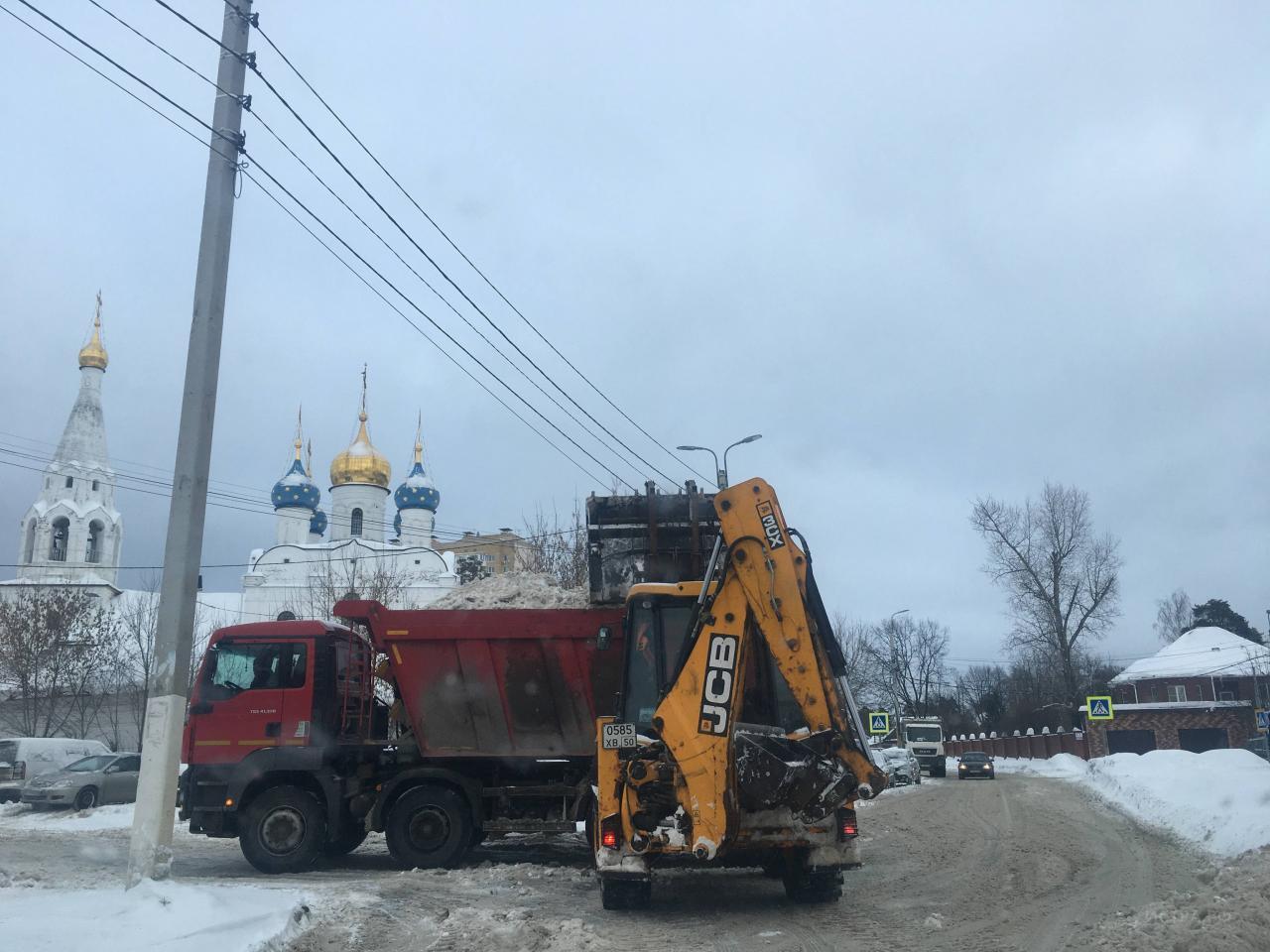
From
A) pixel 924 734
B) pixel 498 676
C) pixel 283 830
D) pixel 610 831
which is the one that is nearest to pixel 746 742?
pixel 610 831

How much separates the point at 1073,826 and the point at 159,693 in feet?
45.9

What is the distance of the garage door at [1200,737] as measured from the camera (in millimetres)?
50250

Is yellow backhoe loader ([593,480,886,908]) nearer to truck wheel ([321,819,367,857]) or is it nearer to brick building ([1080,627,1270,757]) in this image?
truck wheel ([321,819,367,857])

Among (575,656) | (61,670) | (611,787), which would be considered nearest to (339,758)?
(575,656)

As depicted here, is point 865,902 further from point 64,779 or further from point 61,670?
point 61,670

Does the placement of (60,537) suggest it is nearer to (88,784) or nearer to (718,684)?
(88,784)

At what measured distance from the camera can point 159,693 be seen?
8.77 m

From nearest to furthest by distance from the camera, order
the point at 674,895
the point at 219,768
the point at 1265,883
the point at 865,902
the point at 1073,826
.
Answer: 1. the point at 1265,883
2. the point at 865,902
3. the point at 674,895
4. the point at 219,768
5. the point at 1073,826

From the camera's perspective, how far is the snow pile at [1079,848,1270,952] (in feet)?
20.6

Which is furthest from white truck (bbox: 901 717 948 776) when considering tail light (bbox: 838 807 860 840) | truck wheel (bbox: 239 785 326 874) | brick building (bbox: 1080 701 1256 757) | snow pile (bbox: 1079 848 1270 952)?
snow pile (bbox: 1079 848 1270 952)

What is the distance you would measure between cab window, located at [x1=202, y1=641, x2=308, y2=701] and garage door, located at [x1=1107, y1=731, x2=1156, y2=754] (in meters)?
48.2

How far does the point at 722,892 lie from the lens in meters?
10.3

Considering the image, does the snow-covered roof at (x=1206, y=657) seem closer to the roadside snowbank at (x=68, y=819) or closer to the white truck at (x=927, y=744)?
the white truck at (x=927, y=744)

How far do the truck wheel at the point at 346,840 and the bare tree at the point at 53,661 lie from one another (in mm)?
29854
